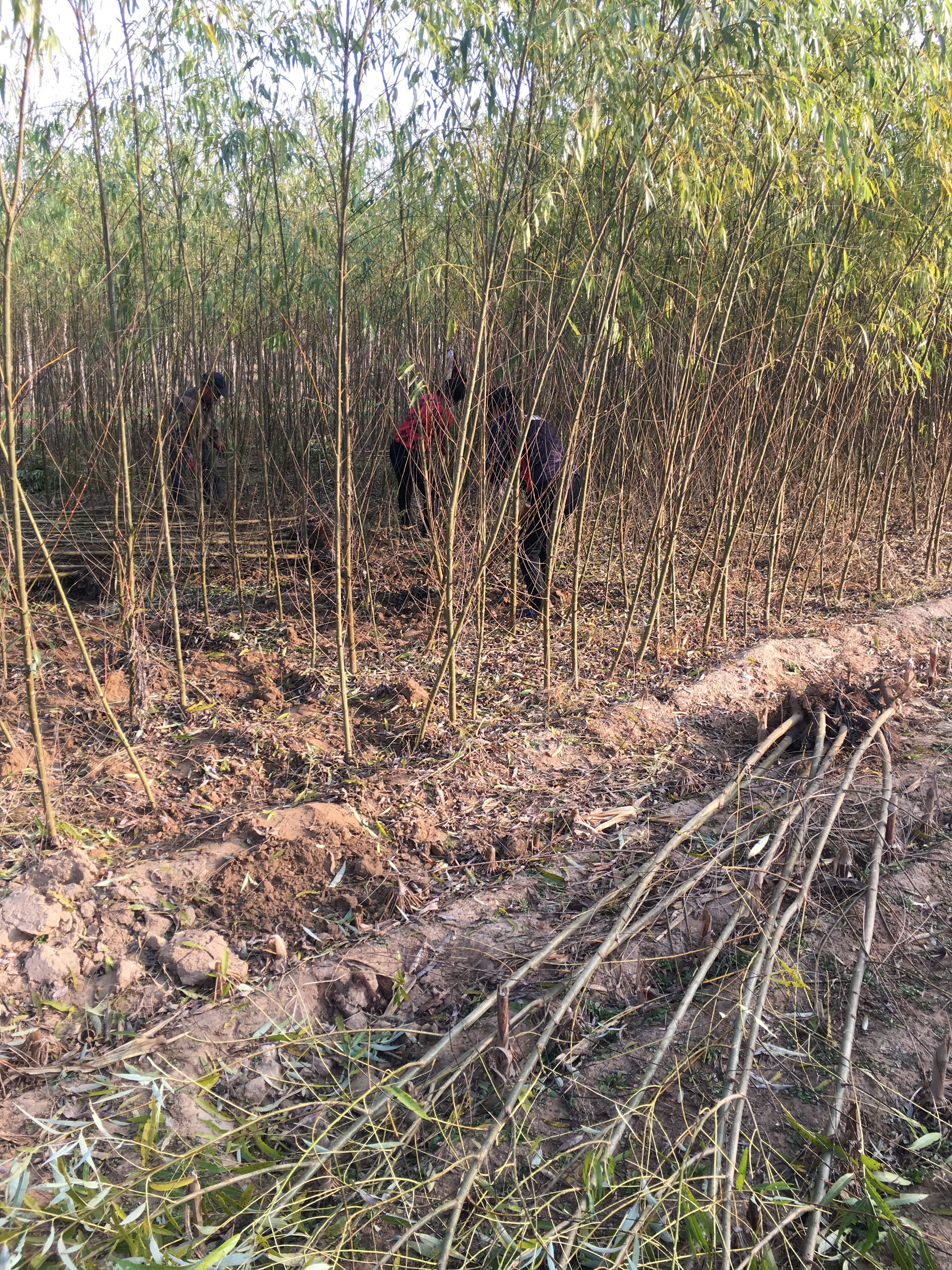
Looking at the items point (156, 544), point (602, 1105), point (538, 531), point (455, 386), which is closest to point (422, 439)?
point (455, 386)

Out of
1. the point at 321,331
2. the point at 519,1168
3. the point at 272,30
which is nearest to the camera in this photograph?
the point at 519,1168

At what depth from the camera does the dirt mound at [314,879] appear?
237 cm

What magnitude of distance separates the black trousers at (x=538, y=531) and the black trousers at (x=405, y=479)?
0.52 meters

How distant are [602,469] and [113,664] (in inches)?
114

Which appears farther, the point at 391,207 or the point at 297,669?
the point at 391,207

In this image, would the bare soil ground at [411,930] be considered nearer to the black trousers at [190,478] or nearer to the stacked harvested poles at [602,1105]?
the stacked harvested poles at [602,1105]

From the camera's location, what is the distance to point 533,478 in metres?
4.44

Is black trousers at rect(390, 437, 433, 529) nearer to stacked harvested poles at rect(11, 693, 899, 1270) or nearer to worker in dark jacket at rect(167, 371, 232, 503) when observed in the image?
worker in dark jacket at rect(167, 371, 232, 503)

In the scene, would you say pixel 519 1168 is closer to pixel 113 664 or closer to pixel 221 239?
pixel 113 664

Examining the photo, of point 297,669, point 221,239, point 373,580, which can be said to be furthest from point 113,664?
point 221,239

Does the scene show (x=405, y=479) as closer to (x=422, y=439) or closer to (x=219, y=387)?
(x=219, y=387)

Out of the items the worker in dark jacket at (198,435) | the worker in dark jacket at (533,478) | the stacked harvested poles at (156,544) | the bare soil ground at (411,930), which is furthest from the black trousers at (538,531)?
the worker in dark jacket at (198,435)

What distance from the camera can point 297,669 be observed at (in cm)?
382

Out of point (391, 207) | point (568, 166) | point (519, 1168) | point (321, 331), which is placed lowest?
point (519, 1168)
